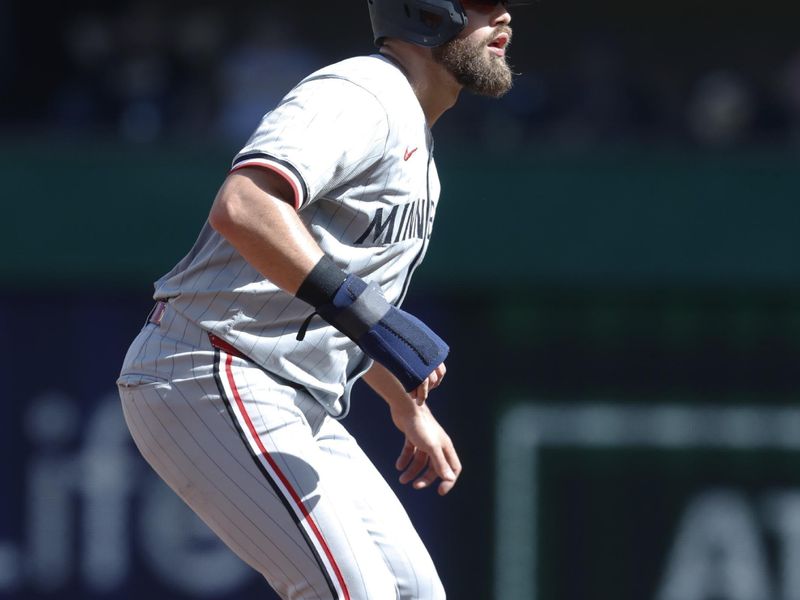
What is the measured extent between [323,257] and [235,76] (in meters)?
5.80

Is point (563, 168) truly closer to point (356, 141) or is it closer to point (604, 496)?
point (604, 496)

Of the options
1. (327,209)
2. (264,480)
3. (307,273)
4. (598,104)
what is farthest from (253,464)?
(598,104)

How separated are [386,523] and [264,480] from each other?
0.39 m

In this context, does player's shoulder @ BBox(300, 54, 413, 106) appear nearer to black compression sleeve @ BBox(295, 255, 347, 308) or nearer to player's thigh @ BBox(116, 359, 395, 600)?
black compression sleeve @ BBox(295, 255, 347, 308)

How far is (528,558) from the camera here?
629 cm

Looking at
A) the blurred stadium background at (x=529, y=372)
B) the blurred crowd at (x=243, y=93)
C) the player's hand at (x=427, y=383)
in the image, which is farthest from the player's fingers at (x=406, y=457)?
the blurred crowd at (x=243, y=93)

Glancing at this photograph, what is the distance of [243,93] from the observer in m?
8.25

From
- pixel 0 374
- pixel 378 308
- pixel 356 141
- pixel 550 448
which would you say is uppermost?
pixel 356 141

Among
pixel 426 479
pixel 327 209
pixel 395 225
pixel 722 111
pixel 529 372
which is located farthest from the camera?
pixel 722 111

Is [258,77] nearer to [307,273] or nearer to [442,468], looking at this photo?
[442,468]

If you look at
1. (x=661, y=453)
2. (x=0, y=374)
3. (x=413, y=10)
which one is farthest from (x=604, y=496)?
(x=413, y=10)

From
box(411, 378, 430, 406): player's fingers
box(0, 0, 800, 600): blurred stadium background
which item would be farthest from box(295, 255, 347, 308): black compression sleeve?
box(0, 0, 800, 600): blurred stadium background

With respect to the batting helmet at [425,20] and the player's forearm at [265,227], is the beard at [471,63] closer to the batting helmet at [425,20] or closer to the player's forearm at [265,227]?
the batting helmet at [425,20]

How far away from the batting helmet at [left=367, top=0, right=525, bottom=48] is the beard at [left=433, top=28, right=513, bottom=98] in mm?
29
